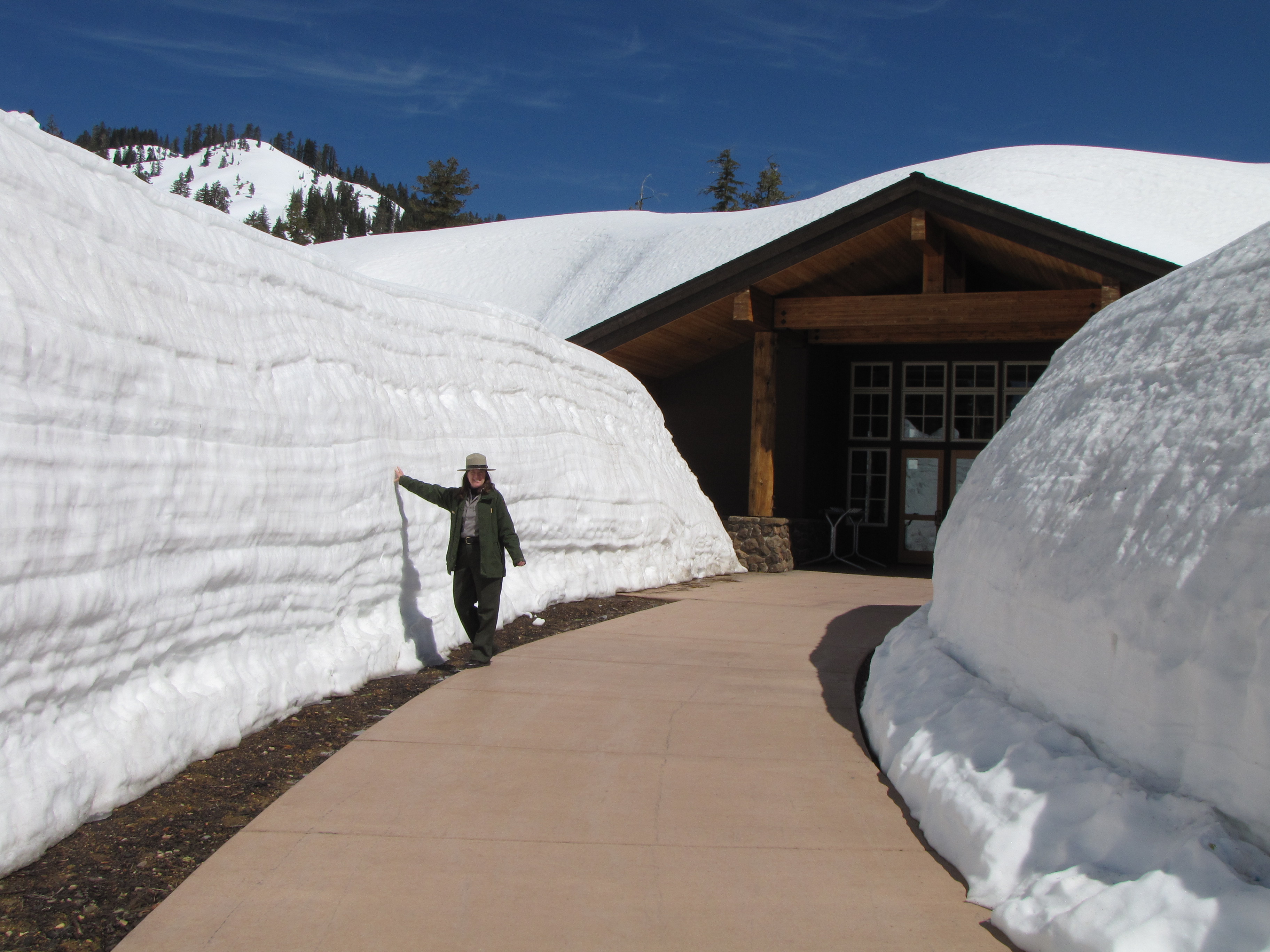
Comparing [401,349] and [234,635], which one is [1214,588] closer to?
[234,635]

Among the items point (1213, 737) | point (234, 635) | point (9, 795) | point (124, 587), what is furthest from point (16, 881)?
point (1213, 737)

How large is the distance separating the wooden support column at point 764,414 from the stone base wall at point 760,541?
0.17 metres

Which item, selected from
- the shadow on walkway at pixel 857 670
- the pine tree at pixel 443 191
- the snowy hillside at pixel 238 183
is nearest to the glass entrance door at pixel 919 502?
the shadow on walkway at pixel 857 670

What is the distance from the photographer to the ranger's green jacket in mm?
6965

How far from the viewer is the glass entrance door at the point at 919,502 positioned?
1761 centimetres

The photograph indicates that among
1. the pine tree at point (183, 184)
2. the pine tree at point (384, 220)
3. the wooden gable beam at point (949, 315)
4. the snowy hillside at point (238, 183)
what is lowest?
the wooden gable beam at point (949, 315)

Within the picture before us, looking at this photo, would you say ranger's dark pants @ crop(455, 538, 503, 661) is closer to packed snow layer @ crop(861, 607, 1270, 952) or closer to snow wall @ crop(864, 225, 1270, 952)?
snow wall @ crop(864, 225, 1270, 952)

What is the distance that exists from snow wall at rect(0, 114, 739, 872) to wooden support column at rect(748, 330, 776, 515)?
6587 mm

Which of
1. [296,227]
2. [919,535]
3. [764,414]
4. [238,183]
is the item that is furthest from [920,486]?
[238,183]

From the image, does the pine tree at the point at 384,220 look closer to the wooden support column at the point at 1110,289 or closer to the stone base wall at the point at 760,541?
the stone base wall at the point at 760,541

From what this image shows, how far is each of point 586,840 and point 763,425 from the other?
1107cm

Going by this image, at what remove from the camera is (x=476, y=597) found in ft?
23.6

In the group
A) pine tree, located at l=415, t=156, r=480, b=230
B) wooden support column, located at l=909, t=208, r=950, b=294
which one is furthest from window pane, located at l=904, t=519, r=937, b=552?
pine tree, located at l=415, t=156, r=480, b=230

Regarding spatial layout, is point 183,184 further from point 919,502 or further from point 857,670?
point 857,670
